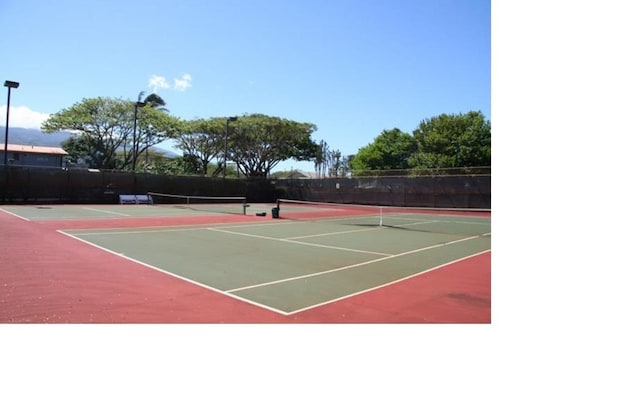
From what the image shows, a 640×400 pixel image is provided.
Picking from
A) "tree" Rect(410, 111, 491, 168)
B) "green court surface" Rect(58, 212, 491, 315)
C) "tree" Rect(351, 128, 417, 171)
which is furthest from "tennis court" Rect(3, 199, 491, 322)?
"tree" Rect(351, 128, 417, 171)

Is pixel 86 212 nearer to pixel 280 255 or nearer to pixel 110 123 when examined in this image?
pixel 280 255

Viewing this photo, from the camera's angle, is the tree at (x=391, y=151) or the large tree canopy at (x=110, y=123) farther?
the tree at (x=391, y=151)

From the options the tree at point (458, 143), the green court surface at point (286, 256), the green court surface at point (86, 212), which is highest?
the tree at point (458, 143)

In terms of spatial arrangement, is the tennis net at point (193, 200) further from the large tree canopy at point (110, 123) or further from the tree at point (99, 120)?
the tree at point (99, 120)

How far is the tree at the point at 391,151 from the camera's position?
54.0 m

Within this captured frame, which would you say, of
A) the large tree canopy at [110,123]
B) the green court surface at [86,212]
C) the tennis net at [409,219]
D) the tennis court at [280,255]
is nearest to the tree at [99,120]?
the large tree canopy at [110,123]

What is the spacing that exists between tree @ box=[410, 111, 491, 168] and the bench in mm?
24676

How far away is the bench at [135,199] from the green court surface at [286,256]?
1444 cm

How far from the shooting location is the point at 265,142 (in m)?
42.4

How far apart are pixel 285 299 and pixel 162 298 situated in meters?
1.41

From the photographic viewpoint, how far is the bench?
25.2 meters

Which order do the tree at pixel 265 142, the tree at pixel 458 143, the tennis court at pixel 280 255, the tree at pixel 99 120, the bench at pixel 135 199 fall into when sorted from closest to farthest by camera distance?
the tennis court at pixel 280 255
the bench at pixel 135 199
the tree at pixel 99 120
the tree at pixel 458 143
the tree at pixel 265 142

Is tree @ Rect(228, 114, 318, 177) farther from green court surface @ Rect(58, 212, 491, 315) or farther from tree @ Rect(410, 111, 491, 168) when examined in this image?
green court surface @ Rect(58, 212, 491, 315)
